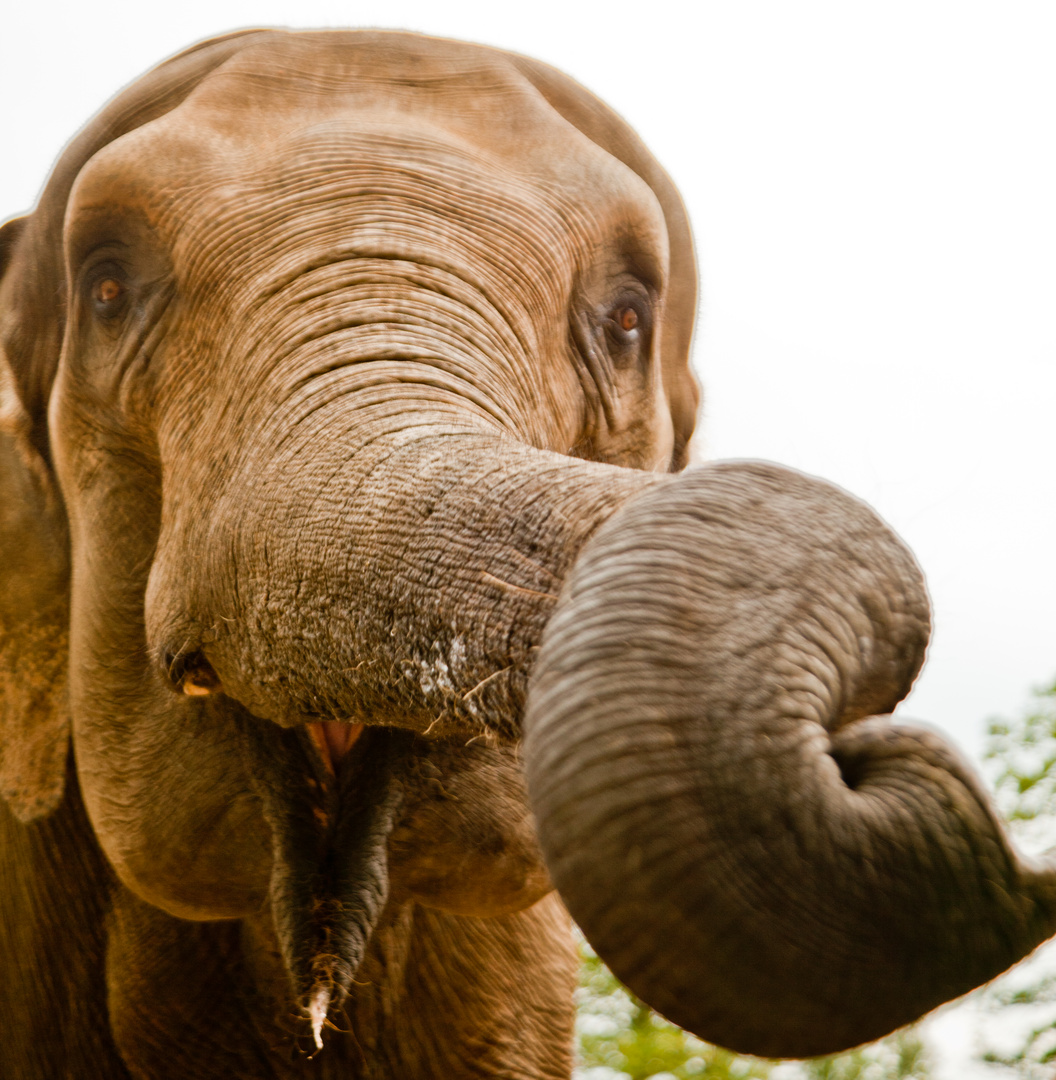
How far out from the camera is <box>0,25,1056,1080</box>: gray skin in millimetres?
833

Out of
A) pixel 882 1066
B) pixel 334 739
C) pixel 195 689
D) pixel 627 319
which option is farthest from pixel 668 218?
pixel 882 1066

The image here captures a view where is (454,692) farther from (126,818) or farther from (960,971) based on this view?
(126,818)

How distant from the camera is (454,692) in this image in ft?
3.71

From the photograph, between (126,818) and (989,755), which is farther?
(989,755)

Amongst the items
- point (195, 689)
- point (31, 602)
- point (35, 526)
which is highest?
point (195, 689)

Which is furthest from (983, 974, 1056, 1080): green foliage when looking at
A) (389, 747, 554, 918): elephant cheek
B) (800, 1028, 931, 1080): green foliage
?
(389, 747, 554, 918): elephant cheek

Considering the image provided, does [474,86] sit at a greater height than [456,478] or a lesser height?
greater

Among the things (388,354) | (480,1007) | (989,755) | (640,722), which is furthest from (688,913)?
(989,755)

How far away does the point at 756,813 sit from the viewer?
2.66 ft

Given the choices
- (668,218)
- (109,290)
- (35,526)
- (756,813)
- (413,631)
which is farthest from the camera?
(668,218)

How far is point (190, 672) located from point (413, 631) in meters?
0.64

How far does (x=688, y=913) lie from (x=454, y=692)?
374 mm

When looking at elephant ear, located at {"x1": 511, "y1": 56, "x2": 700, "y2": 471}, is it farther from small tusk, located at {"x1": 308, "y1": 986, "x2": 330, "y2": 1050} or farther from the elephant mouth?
small tusk, located at {"x1": 308, "y1": 986, "x2": 330, "y2": 1050}

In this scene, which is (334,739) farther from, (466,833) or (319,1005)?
(319,1005)
